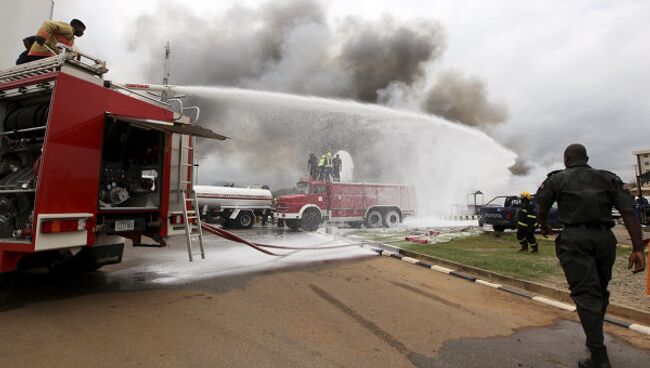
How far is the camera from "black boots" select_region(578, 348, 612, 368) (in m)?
2.53

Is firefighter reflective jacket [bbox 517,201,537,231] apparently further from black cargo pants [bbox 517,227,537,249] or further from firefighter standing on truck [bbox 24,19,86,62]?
firefighter standing on truck [bbox 24,19,86,62]

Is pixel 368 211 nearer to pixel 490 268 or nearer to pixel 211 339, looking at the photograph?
pixel 490 268

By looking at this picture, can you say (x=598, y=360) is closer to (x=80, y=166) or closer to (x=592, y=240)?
(x=592, y=240)

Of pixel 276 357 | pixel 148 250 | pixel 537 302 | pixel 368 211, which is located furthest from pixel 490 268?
pixel 368 211

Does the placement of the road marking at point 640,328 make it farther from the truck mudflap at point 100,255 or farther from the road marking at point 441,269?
the truck mudflap at point 100,255

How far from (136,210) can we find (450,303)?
416cm

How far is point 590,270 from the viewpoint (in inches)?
104

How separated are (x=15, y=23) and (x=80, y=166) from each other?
6.38 metres

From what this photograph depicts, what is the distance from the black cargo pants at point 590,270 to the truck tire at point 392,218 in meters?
14.1

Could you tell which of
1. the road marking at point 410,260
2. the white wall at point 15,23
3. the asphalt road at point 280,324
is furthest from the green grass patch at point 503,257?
the white wall at point 15,23

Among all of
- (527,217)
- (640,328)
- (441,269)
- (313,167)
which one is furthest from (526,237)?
(313,167)

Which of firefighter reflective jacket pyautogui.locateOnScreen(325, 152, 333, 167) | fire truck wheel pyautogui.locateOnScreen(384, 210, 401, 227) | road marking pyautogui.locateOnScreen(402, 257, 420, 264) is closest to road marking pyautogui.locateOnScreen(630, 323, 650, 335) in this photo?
road marking pyautogui.locateOnScreen(402, 257, 420, 264)

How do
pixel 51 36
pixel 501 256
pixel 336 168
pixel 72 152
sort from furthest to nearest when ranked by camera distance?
pixel 336 168, pixel 501 256, pixel 51 36, pixel 72 152

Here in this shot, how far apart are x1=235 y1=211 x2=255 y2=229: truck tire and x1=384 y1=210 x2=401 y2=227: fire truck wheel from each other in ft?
20.5
